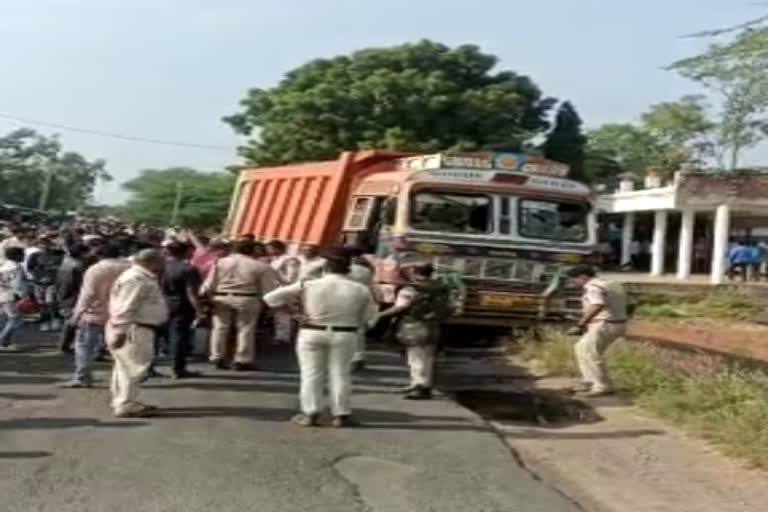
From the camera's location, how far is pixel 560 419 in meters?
11.3

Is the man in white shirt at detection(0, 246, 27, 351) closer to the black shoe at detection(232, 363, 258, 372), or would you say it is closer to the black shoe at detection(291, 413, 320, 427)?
the black shoe at detection(232, 363, 258, 372)

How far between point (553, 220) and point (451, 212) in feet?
4.83

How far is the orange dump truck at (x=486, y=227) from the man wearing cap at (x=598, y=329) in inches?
125

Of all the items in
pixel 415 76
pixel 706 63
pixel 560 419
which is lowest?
pixel 560 419

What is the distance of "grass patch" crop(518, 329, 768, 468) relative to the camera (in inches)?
371

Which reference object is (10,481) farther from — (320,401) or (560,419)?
(560,419)

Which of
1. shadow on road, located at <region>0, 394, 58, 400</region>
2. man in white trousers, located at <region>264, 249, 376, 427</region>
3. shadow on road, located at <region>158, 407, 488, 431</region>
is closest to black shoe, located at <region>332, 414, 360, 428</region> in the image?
man in white trousers, located at <region>264, 249, 376, 427</region>

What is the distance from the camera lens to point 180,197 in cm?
5912

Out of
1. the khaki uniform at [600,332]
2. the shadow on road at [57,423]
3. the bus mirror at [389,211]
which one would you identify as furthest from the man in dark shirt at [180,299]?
the khaki uniform at [600,332]

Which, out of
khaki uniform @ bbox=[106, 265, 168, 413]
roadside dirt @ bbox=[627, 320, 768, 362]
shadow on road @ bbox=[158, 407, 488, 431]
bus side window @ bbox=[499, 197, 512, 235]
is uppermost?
bus side window @ bbox=[499, 197, 512, 235]

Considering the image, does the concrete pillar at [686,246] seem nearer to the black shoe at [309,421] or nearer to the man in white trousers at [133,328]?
the black shoe at [309,421]

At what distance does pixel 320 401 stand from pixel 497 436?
1439mm

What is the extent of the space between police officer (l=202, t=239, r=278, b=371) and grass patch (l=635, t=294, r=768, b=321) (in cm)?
1247

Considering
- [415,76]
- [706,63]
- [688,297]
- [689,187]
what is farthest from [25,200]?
[706,63]
